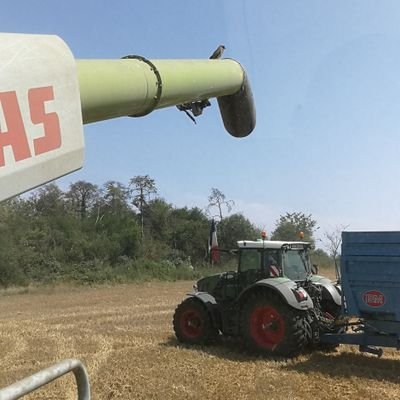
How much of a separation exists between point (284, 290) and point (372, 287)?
4.44ft

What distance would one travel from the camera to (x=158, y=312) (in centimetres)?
1545

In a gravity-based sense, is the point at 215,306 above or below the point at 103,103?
below

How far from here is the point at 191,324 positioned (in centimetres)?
998

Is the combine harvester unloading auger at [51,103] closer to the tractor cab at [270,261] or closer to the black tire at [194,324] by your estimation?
the tractor cab at [270,261]

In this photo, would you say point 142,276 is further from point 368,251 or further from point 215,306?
point 368,251

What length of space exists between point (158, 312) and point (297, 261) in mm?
6452

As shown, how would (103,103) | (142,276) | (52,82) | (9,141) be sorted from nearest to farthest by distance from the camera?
(9,141) < (52,82) < (103,103) < (142,276)

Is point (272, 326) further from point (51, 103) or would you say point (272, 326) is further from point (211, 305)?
point (51, 103)

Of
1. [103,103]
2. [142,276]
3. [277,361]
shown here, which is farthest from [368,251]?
[142,276]

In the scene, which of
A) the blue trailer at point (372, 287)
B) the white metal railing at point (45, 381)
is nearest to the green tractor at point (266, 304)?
the blue trailer at point (372, 287)

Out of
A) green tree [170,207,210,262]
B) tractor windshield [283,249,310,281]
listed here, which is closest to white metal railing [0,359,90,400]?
tractor windshield [283,249,310,281]

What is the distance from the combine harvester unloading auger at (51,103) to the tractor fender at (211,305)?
786 centimetres

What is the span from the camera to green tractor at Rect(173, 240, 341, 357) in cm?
867

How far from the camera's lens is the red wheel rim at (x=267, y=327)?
8766mm
